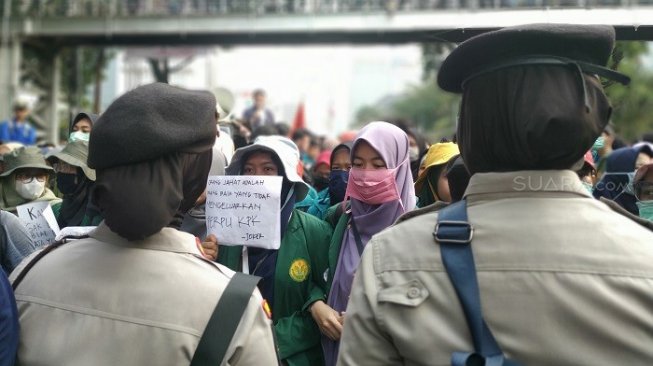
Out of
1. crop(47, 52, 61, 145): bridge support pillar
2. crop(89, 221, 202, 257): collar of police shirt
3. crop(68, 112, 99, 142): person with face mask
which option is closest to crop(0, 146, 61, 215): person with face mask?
crop(68, 112, 99, 142): person with face mask

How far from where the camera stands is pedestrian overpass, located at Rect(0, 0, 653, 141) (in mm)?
16562

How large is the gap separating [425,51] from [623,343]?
781 inches

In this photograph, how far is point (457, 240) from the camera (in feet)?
6.15

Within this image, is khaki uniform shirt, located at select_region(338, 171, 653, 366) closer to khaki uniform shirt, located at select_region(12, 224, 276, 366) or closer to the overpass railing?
khaki uniform shirt, located at select_region(12, 224, 276, 366)

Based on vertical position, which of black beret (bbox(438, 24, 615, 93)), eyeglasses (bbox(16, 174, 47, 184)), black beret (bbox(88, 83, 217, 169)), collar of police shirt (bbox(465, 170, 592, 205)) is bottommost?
eyeglasses (bbox(16, 174, 47, 184))

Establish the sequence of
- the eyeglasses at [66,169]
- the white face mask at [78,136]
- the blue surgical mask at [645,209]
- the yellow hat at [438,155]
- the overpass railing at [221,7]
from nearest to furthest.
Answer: the yellow hat at [438,155] → the blue surgical mask at [645,209] → the eyeglasses at [66,169] → the white face mask at [78,136] → the overpass railing at [221,7]

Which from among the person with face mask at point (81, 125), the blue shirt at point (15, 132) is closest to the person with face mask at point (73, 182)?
the person with face mask at point (81, 125)

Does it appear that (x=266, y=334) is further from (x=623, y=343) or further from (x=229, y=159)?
(x=229, y=159)

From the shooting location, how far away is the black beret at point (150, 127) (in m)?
2.13

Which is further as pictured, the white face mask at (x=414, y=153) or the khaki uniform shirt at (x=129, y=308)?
the white face mask at (x=414, y=153)

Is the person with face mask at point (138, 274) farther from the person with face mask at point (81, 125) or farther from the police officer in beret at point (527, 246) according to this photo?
the person with face mask at point (81, 125)

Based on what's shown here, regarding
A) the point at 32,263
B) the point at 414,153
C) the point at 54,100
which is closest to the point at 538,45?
the point at 32,263

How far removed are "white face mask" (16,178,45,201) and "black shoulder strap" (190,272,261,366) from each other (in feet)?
10.2

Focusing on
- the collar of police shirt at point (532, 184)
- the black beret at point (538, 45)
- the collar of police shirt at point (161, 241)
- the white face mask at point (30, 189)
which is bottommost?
the white face mask at point (30, 189)
